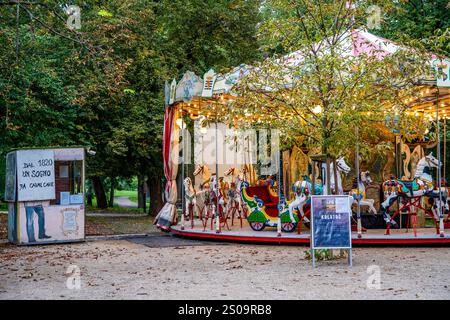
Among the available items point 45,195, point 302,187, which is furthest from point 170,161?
point 302,187

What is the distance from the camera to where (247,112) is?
11875 mm

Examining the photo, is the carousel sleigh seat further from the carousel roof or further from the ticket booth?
the ticket booth

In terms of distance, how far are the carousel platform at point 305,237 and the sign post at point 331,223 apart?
3837 mm

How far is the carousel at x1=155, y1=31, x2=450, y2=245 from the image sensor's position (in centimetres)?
1452

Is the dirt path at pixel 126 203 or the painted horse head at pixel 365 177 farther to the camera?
the dirt path at pixel 126 203

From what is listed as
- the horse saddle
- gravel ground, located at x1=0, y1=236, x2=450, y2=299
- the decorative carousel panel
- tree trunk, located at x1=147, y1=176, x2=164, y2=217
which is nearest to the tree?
gravel ground, located at x1=0, y1=236, x2=450, y2=299

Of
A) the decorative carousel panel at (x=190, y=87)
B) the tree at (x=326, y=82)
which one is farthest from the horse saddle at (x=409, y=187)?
the decorative carousel panel at (x=190, y=87)

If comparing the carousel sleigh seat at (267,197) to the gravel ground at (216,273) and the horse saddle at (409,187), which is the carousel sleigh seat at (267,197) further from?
the horse saddle at (409,187)

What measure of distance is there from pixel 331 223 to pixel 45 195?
852 centimetres

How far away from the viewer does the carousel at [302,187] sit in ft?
47.6

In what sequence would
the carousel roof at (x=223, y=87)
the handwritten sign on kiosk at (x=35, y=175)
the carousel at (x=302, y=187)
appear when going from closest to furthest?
the carousel roof at (x=223, y=87) → the carousel at (x=302, y=187) → the handwritten sign on kiosk at (x=35, y=175)

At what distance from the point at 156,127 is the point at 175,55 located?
411 cm

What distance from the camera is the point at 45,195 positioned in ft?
51.2

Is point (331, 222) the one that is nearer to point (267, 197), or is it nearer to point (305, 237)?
point (305, 237)
